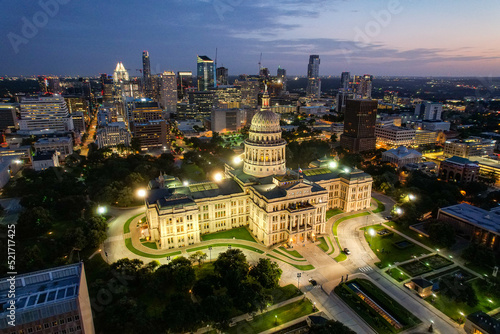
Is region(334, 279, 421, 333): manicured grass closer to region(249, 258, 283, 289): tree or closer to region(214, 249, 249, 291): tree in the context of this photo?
region(249, 258, 283, 289): tree

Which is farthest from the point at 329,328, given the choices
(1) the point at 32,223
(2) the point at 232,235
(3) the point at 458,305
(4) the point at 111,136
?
(4) the point at 111,136

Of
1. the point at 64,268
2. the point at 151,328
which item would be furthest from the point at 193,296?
the point at 64,268

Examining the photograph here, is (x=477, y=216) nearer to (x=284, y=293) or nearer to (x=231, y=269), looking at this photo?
(x=284, y=293)

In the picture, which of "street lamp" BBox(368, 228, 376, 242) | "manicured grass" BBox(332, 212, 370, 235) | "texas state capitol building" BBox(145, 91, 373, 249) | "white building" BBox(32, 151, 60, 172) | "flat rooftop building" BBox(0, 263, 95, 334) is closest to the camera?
"flat rooftop building" BBox(0, 263, 95, 334)

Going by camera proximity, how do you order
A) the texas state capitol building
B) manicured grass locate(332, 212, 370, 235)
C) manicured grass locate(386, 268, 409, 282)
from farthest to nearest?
manicured grass locate(332, 212, 370, 235), the texas state capitol building, manicured grass locate(386, 268, 409, 282)

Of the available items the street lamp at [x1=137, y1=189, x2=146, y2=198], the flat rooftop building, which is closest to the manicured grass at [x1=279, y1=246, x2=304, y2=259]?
the flat rooftop building
